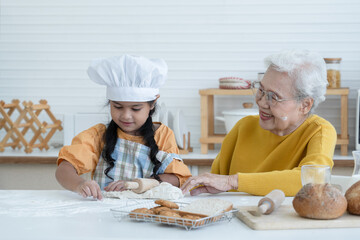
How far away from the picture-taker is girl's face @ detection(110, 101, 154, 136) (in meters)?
2.21

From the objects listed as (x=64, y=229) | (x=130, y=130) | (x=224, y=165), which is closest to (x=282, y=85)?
(x=224, y=165)

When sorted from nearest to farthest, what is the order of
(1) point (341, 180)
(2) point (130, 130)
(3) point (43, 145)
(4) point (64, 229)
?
1. (4) point (64, 229)
2. (1) point (341, 180)
3. (2) point (130, 130)
4. (3) point (43, 145)

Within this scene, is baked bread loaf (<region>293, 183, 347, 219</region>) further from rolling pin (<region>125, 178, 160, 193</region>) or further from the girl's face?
the girl's face

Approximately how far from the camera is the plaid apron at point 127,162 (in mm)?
2307

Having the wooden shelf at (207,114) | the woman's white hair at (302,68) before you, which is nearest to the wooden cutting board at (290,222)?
the woman's white hair at (302,68)

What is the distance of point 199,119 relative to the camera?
4359 millimetres

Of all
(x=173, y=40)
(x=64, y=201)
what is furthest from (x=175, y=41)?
(x=64, y=201)

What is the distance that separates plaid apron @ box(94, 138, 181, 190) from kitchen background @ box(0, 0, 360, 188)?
2018 millimetres

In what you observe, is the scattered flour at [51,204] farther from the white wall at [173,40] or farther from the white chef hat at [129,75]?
the white wall at [173,40]

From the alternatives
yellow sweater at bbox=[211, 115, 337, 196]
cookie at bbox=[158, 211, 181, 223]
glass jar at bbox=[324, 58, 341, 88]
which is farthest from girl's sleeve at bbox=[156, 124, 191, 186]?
glass jar at bbox=[324, 58, 341, 88]

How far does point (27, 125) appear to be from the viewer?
4.04 m

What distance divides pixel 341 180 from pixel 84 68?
2736mm

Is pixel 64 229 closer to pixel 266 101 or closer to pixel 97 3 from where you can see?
pixel 266 101

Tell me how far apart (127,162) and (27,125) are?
6.46 ft
